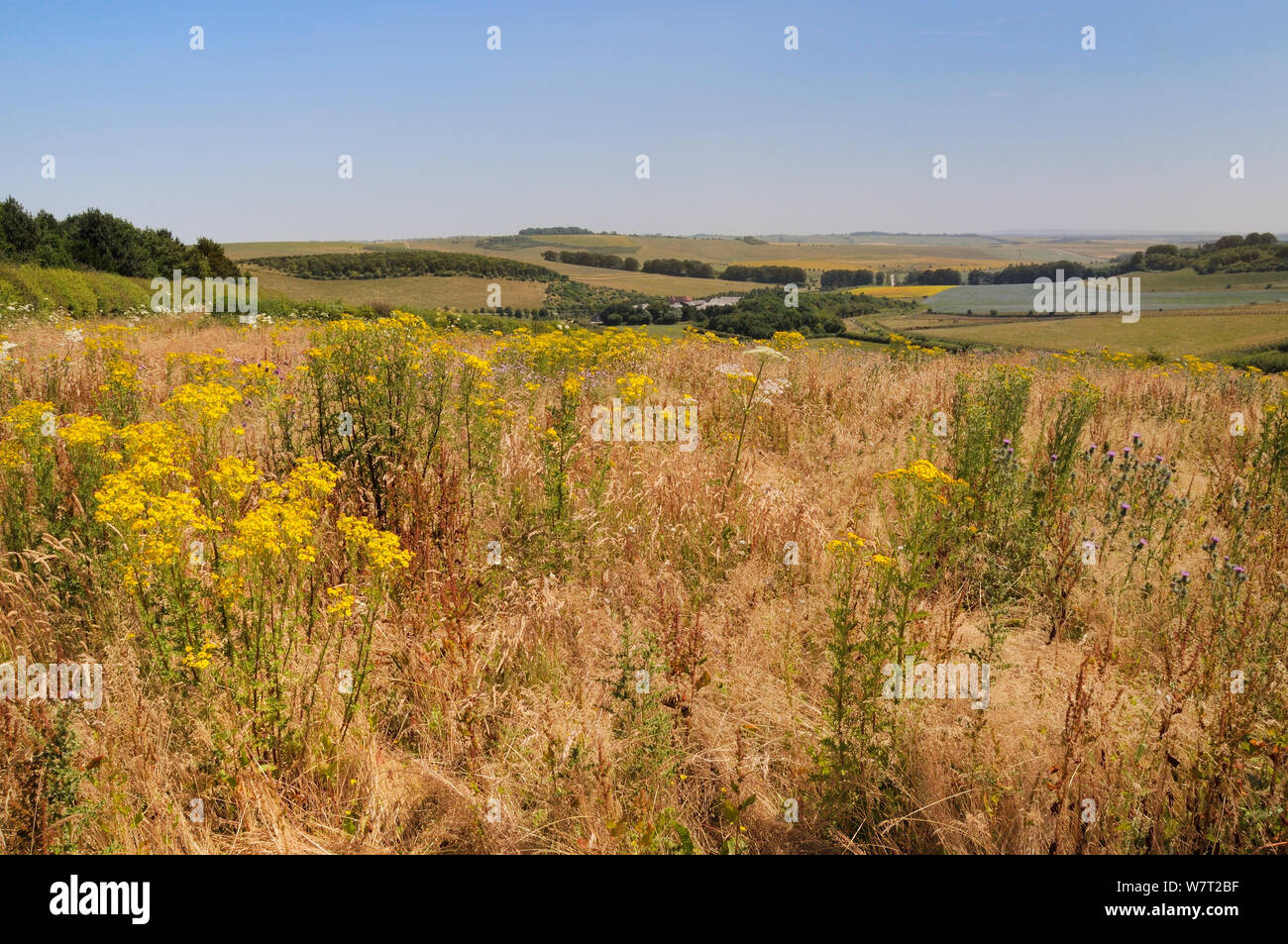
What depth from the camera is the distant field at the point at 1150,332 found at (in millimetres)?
29812

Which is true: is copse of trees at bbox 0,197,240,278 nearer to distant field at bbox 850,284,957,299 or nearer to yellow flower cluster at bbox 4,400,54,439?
yellow flower cluster at bbox 4,400,54,439

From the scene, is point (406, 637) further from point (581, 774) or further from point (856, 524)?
A: point (856, 524)

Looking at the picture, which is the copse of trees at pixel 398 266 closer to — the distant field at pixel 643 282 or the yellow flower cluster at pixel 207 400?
the distant field at pixel 643 282

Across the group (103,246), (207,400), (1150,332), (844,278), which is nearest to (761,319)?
(207,400)

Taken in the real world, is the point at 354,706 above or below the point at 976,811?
above

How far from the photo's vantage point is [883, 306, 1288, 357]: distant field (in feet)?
97.8

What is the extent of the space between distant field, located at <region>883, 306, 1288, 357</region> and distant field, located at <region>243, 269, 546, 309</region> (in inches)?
1168

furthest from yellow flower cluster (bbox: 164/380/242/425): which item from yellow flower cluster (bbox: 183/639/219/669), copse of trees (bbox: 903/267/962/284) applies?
copse of trees (bbox: 903/267/962/284)

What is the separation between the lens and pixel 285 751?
2.65 m

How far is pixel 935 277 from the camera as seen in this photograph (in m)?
90.4

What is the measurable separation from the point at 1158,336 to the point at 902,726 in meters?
39.2

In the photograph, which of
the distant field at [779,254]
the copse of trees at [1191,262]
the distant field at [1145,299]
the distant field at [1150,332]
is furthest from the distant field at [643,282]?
the copse of trees at [1191,262]

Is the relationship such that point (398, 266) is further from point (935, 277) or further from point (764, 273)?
point (935, 277)

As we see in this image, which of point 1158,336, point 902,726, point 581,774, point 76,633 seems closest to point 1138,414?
point 902,726
